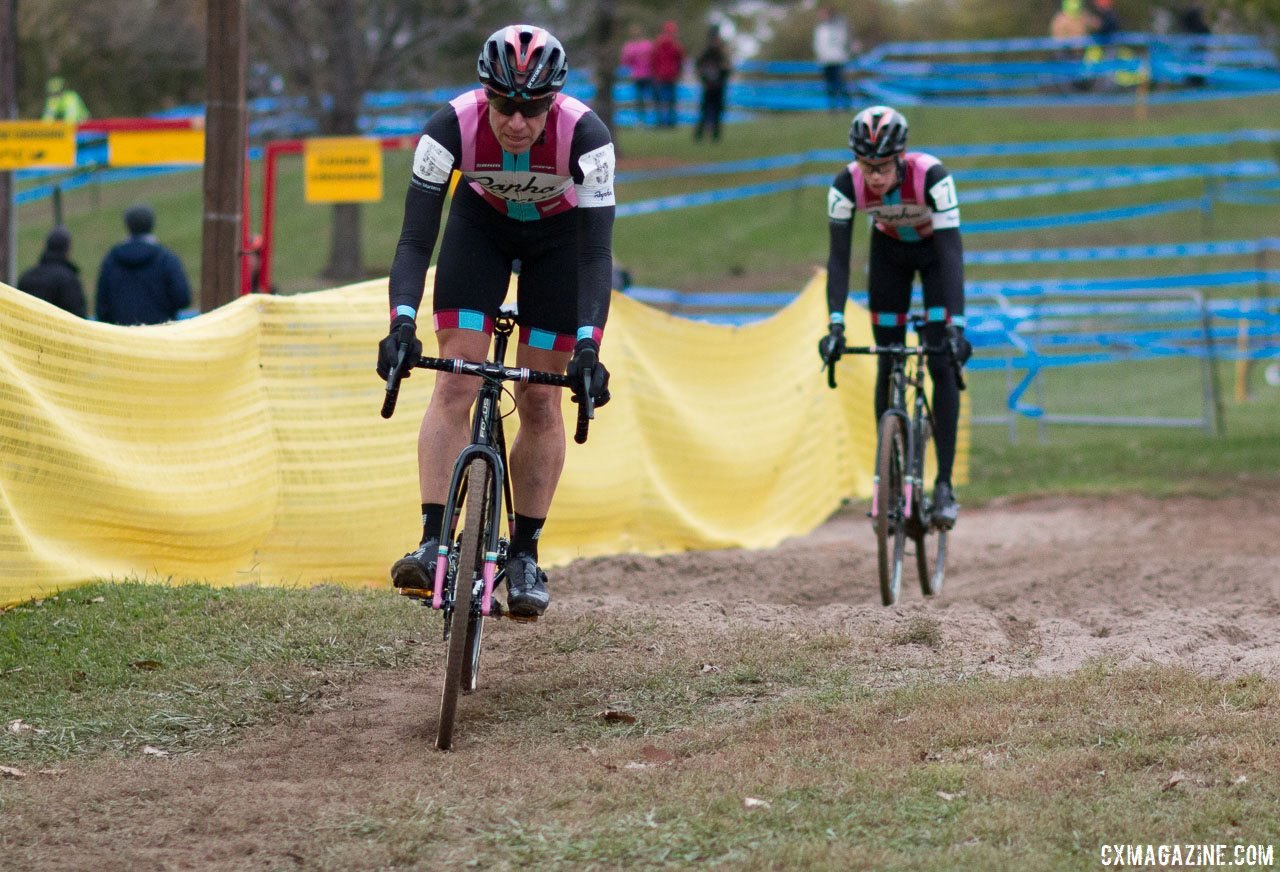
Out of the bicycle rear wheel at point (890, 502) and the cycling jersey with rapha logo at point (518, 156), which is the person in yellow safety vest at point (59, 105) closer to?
the bicycle rear wheel at point (890, 502)

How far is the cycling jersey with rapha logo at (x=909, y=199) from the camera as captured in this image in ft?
28.8

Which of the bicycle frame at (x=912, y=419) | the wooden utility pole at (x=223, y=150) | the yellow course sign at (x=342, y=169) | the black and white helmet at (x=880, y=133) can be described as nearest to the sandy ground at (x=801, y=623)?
the bicycle frame at (x=912, y=419)

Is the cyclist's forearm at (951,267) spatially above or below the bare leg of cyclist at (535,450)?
above

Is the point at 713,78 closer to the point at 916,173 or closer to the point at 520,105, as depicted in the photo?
the point at 916,173

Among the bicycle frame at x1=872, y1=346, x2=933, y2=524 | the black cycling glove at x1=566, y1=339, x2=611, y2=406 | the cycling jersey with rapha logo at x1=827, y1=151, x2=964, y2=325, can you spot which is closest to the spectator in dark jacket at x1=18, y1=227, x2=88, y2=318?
the cycling jersey with rapha logo at x1=827, y1=151, x2=964, y2=325

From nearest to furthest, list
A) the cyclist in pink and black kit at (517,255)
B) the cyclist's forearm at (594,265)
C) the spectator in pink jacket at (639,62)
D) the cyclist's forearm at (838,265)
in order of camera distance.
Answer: the cyclist in pink and black kit at (517,255) < the cyclist's forearm at (594,265) < the cyclist's forearm at (838,265) < the spectator in pink jacket at (639,62)

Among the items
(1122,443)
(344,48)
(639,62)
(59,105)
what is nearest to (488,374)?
(1122,443)

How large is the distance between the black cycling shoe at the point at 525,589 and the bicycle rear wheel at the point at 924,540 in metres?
3.50

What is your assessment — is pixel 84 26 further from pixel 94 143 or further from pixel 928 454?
pixel 928 454

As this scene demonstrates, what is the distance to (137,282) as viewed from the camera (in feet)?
44.2

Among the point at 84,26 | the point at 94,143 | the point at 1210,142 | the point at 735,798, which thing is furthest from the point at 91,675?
the point at 1210,142

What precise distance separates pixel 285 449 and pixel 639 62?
28.5 metres

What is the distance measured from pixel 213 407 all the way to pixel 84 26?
93.2 feet

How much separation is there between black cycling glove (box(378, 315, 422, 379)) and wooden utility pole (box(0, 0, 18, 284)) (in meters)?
9.73
